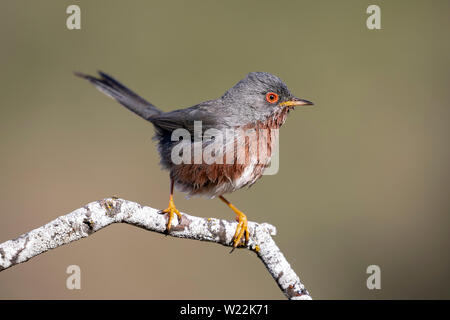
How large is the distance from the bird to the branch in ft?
1.93

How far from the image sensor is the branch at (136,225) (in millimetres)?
2658

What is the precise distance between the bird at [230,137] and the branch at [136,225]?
1.93 feet

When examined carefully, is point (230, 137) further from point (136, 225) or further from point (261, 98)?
point (136, 225)

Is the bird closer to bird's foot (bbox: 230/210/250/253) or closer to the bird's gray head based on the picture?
the bird's gray head

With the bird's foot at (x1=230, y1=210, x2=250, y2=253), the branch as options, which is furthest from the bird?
the branch

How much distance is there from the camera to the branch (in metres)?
2.66

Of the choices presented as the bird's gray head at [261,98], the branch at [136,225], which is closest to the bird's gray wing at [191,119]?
the bird's gray head at [261,98]

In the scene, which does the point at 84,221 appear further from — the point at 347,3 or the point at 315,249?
the point at 347,3

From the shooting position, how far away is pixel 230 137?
4113mm

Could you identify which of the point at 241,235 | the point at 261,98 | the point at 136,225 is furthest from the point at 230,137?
the point at 136,225

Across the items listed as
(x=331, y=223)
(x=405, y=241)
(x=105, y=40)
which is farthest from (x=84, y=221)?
(x=105, y=40)

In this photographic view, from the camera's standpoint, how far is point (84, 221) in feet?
9.02

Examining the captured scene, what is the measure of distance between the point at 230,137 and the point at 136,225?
1368mm

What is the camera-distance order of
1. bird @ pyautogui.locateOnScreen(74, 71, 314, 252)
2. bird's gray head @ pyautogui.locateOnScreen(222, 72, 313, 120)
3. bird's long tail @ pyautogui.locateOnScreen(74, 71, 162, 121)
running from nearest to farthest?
bird @ pyautogui.locateOnScreen(74, 71, 314, 252)
bird's gray head @ pyautogui.locateOnScreen(222, 72, 313, 120)
bird's long tail @ pyautogui.locateOnScreen(74, 71, 162, 121)
